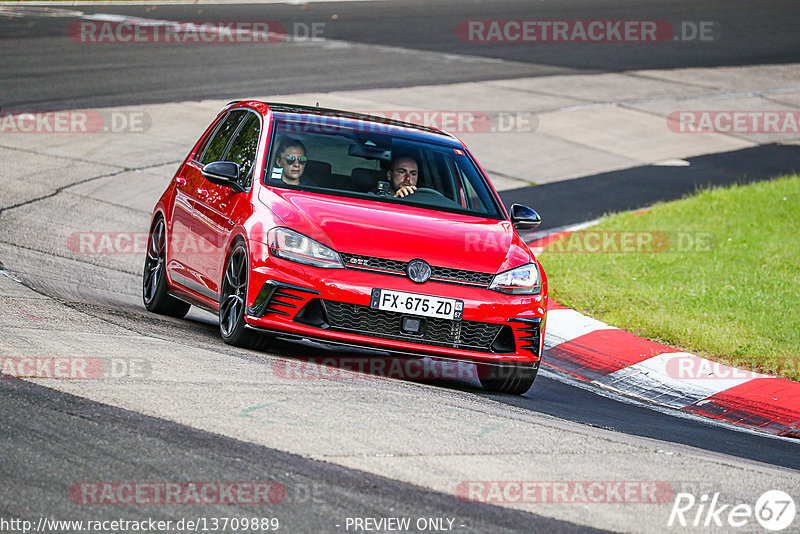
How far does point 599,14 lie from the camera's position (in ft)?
114

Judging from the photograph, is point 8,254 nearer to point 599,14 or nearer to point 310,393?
point 310,393

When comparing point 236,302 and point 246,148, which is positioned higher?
point 246,148

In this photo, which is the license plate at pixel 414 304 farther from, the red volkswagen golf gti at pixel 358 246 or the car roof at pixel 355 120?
the car roof at pixel 355 120

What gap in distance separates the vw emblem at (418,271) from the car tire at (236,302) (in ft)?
3.31

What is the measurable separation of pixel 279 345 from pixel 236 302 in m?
0.68

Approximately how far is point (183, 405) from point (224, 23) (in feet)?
81.6

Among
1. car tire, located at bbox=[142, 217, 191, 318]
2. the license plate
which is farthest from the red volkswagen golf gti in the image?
car tire, located at bbox=[142, 217, 191, 318]

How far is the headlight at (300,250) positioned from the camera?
7266mm

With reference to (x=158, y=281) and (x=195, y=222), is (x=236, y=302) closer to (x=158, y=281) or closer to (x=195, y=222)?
(x=195, y=222)

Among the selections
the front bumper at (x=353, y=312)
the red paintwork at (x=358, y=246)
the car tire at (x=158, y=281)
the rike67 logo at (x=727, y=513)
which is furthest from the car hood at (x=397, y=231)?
the rike67 logo at (x=727, y=513)

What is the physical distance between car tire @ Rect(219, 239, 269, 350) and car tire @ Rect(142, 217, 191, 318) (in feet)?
4.88

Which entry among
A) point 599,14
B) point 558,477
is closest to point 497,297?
point 558,477

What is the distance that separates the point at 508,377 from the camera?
308 inches

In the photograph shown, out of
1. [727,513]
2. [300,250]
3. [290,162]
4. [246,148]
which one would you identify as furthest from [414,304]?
[727,513]
